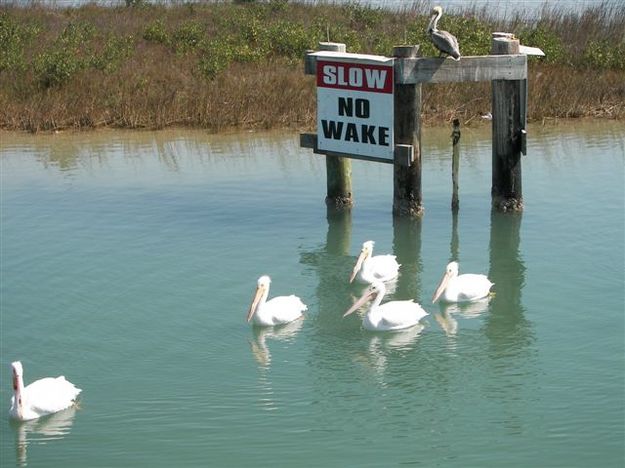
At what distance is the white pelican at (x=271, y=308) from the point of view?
11414 mm

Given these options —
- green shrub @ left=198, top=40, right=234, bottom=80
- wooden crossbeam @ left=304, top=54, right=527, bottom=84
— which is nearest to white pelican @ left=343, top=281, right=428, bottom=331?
wooden crossbeam @ left=304, top=54, right=527, bottom=84

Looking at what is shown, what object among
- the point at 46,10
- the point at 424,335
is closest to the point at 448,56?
the point at 424,335

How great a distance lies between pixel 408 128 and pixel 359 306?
127 inches

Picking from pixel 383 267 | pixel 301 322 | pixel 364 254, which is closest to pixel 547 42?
pixel 364 254

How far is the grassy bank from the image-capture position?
21016 mm

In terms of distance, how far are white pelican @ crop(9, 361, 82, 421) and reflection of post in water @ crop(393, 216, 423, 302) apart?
13.3ft

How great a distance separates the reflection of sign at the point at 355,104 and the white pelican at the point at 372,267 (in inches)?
70.3

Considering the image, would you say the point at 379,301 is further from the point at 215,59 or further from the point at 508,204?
the point at 215,59

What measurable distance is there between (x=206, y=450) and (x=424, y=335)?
A: 2.97 meters

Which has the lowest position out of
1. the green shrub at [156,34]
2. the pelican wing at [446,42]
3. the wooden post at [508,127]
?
the wooden post at [508,127]

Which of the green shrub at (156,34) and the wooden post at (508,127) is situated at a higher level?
the green shrub at (156,34)

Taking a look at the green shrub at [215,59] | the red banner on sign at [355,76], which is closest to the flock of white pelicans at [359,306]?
the red banner on sign at [355,76]

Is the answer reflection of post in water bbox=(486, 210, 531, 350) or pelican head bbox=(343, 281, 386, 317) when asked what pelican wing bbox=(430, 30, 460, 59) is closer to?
reflection of post in water bbox=(486, 210, 531, 350)

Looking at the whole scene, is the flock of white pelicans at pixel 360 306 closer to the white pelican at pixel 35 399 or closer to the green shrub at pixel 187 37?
the white pelican at pixel 35 399
